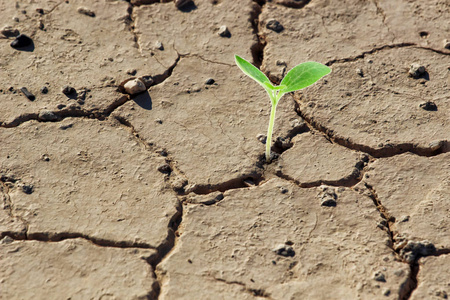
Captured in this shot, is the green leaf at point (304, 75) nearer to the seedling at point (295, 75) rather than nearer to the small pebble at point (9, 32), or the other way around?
the seedling at point (295, 75)

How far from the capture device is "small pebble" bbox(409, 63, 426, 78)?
113 inches

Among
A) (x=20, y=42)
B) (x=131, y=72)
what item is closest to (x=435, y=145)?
(x=131, y=72)

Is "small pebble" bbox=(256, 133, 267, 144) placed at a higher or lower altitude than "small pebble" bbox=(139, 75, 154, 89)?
higher

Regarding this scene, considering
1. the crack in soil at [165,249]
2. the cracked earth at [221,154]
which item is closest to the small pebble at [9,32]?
the cracked earth at [221,154]

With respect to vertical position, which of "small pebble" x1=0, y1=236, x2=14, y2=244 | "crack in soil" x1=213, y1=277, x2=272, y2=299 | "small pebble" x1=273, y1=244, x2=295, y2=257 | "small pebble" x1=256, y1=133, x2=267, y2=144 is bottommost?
"small pebble" x1=0, y1=236, x2=14, y2=244

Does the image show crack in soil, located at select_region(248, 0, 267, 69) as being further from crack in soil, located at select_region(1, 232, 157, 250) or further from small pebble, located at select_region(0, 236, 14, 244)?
small pebble, located at select_region(0, 236, 14, 244)

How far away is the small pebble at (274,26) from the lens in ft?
10.4

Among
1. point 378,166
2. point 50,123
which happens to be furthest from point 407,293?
point 50,123

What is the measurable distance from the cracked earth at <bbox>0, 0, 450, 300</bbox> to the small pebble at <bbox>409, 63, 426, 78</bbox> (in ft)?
0.09

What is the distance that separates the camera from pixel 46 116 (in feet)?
8.71

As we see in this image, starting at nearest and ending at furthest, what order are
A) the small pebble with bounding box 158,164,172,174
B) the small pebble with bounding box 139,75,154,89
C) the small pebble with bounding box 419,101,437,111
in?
the small pebble with bounding box 158,164,172,174 → the small pebble with bounding box 419,101,437,111 → the small pebble with bounding box 139,75,154,89

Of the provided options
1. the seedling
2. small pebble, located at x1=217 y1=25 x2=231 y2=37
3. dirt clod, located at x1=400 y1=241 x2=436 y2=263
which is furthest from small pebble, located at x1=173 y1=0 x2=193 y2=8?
dirt clod, located at x1=400 y1=241 x2=436 y2=263

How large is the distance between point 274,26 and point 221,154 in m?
0.99

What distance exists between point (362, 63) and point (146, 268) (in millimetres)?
1594
